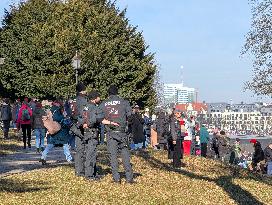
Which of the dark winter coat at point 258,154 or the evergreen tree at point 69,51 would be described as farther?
the evergreen tree at point 69,51

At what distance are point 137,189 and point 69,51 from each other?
37.1 metres

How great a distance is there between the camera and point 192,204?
1038cm

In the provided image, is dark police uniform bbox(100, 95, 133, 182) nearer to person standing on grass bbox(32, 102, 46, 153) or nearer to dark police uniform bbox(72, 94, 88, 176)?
dark police uniform bbox(72, 94, 88, 176)

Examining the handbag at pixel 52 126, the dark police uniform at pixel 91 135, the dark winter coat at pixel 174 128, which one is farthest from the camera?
the dark winter coat at pixel 174 128

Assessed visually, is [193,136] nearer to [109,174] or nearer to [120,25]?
[109,174]

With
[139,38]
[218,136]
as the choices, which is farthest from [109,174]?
[139,38]

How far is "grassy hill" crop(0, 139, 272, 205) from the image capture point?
33.4 ft

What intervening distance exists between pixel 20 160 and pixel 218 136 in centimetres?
1242

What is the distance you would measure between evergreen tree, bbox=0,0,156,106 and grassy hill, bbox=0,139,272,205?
32.3 metres

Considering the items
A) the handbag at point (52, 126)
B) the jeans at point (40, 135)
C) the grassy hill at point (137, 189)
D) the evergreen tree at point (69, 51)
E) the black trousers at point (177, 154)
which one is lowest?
the grassy hill at point (137, 189)

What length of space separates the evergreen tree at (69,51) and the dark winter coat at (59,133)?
3163cm

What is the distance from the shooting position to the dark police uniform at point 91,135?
11.9 metres

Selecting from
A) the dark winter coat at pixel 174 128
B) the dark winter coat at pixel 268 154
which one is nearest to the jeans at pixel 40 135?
the dark winter coat at pixel 174 128

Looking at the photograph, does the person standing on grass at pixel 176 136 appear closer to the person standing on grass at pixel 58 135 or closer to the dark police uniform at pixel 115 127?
the person standing on grass at pixel 58 135
